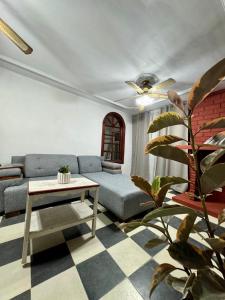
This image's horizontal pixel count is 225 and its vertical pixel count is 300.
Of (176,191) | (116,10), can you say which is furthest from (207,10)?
(176,191)

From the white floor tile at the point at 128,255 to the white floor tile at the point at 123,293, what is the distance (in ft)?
0.30

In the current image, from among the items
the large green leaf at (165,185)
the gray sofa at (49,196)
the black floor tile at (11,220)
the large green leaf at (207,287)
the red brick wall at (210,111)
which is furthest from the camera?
the red brick wall at (210,111)

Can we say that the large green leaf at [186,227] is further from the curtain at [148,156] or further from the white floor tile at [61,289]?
the curtain at [148,156]

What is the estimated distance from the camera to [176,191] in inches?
122

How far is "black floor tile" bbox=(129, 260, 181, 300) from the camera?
90 cm

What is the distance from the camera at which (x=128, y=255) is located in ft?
4.01

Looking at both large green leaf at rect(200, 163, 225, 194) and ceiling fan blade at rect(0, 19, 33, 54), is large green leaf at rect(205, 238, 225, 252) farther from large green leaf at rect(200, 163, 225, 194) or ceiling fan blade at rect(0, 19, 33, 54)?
ceiling fan blade at rect(0, 19, 33, 54)

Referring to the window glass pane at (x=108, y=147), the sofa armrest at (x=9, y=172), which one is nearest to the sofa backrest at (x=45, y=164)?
the sofa armrest at (x=9, y=172)

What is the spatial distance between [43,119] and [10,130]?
24.0 inches

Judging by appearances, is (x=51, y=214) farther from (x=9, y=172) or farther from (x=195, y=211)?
(x=195, y=211)

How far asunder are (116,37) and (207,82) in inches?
63.0

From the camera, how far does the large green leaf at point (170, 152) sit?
1.63 ft

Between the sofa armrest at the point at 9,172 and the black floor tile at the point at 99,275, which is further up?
the sofa armrest at the point at 9,172

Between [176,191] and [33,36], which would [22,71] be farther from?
[176,191]
